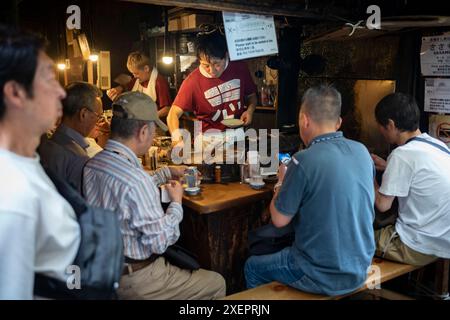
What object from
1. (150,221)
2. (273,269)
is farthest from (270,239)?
(150,221)

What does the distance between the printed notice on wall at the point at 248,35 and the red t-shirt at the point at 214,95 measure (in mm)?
1262

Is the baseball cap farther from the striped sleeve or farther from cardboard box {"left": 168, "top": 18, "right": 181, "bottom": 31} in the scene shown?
cardboard box {"left": 168, "top": 18, "right": 181, "bottom": 31}

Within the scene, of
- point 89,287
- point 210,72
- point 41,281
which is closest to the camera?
point 41,281

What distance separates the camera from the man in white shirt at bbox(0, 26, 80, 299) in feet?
5.49

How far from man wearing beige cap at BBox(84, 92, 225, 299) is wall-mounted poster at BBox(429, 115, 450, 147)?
336 centimetres

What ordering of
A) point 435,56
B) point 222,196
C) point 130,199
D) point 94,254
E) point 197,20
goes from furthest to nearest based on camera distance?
point 197,20
point 435,56
point 222,196
point 130,199
point 94,254

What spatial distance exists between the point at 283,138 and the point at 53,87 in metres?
3.14

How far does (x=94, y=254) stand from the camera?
2084 millimetres

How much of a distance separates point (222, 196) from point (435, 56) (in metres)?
3.09

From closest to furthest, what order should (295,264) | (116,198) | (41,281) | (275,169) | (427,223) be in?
(41,281)
(116,198)
(295,264)
(427,223)
(275,169)

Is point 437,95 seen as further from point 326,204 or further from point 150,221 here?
point 150,221

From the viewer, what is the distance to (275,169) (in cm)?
445
